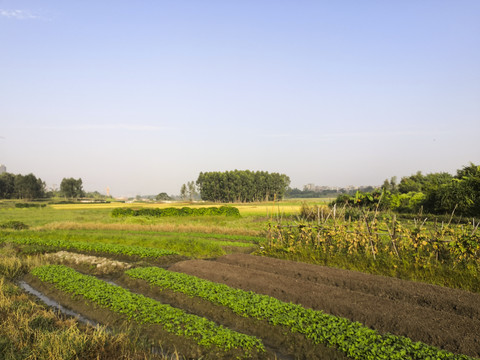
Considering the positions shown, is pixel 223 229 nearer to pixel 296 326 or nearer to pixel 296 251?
pixel 296 251

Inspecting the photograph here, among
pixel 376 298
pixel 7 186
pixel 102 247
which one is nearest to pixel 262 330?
pixel 376 298

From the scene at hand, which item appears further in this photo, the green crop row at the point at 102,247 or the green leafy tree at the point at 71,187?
the green leafy tree at the point at 71,187

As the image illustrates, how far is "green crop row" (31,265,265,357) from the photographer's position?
747 cm

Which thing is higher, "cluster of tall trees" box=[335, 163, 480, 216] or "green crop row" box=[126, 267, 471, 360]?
→ "cluster of tall trees" box=[335, 163, 480, 216]

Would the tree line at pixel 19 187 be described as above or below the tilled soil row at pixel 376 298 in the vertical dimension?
above

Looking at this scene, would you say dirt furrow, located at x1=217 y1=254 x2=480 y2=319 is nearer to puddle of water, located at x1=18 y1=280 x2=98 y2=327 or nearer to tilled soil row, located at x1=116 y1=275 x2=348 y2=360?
tilled soil row, located at x1=116 y1=275 x2=348 y2=360

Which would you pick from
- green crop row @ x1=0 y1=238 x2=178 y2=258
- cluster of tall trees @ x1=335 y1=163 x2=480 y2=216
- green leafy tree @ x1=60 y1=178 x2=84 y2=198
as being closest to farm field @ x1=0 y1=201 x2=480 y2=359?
green crop row @ x1=0 y1=238 x2=178 y2=258

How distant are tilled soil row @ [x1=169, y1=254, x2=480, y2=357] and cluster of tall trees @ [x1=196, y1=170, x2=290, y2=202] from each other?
308 ft

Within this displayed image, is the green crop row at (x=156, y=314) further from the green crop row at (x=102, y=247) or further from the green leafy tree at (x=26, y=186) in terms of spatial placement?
the green leafy tree at (x=26, y=186)

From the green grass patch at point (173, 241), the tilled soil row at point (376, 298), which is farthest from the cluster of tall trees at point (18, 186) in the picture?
the tilled soil row at point (376, 298)

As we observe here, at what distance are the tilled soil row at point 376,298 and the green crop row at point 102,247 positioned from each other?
393cm

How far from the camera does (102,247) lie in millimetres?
20359

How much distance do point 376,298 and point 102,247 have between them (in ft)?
53.1

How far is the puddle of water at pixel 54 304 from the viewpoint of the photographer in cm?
941
